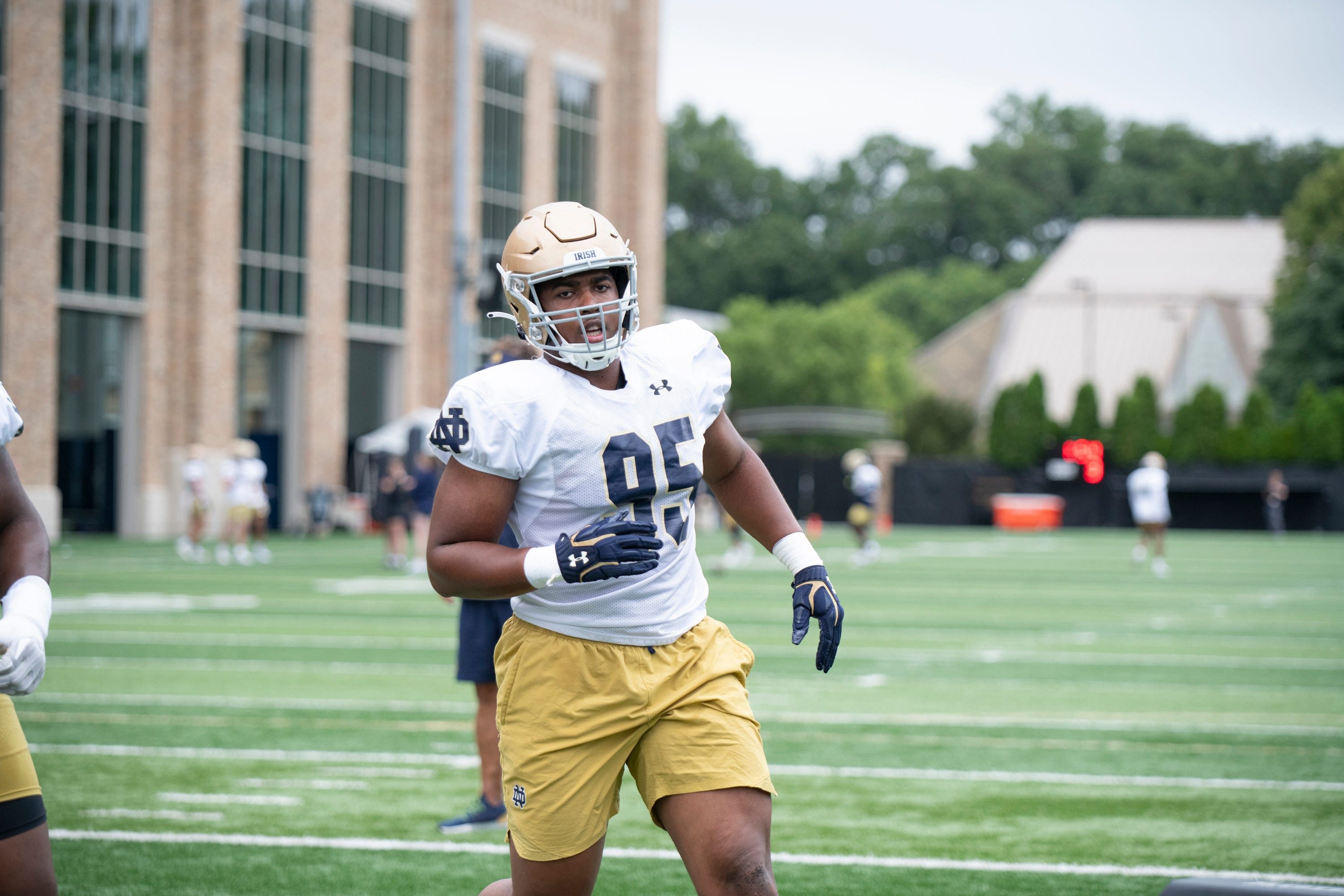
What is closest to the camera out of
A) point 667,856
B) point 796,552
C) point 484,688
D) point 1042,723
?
point 796,552

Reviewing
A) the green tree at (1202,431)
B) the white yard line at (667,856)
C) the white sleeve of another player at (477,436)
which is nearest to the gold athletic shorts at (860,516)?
the white yard line at (667,856)

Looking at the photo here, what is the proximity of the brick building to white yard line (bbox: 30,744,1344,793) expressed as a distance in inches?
747

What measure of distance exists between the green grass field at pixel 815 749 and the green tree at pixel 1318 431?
32.6 metres

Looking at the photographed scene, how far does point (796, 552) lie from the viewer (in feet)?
12.8

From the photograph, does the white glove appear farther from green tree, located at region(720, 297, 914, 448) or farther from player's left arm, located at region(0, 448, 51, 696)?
green tree, located at region(720, 297, 914, 448)

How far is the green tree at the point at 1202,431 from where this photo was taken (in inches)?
1955

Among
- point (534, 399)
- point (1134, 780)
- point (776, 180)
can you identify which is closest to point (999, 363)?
point (776, 180)

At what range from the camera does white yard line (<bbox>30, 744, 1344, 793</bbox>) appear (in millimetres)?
7246

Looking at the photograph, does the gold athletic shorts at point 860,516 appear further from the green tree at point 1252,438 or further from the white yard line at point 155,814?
the green tree at point 1252,438

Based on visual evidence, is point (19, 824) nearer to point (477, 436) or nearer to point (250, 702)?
point (477, 436)

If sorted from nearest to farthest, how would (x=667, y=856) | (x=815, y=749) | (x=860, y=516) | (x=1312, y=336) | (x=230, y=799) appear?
(x=667, y=856) → (x=230, y=799) → (x=815, y=749) → (x=860, y=516) → (x=1312, y=336)

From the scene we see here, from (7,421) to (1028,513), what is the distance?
46.7m

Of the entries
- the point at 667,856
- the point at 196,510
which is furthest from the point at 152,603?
the point at 667,856

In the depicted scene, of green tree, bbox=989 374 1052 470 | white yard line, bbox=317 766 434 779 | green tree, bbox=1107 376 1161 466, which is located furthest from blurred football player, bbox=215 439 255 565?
green tree, bbox=1107 376 1161 466
